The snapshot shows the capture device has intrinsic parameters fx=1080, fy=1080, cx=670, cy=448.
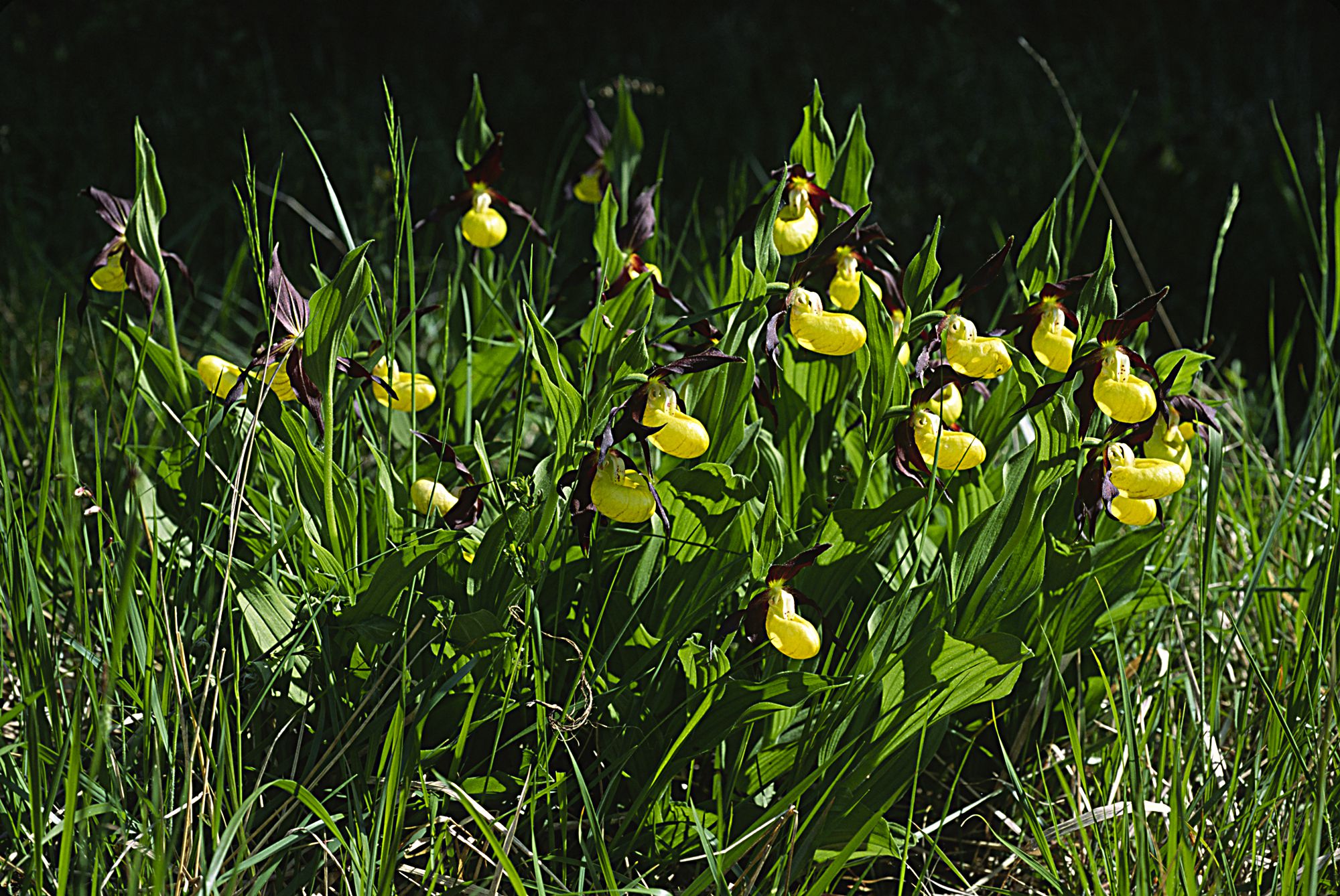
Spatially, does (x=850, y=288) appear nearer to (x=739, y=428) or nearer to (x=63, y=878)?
(x=739, y=428)

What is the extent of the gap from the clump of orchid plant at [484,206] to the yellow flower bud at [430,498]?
0.34 m

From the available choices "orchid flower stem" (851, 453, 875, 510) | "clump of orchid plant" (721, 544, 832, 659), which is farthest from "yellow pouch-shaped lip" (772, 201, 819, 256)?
"clump of orchid plant" (721, 544, 832, 659)

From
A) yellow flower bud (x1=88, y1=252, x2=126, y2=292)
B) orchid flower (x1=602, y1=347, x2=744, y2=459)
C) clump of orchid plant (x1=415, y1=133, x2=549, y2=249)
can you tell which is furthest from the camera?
clump of orchid plant (x1=415, y1=133, x2=549, y2=249)

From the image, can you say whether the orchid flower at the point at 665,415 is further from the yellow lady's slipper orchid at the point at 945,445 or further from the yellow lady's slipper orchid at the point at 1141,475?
the yellow lady's slipper orchid at the point at 1141,475

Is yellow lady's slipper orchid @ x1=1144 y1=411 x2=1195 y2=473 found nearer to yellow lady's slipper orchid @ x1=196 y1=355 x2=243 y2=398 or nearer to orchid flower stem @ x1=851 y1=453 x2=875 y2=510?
orchid flower stem @ x1=851 y1=453 x2=875 y2=510

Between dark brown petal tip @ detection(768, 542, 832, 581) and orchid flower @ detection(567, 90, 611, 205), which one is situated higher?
orchid flower @ detection(567, 90, 611, 205)

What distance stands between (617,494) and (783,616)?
0.62 ft

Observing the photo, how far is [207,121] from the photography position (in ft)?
10.4

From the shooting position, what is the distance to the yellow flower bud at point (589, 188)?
1.39 metres

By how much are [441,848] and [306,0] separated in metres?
3.71

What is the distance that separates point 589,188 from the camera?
1395 millimetres

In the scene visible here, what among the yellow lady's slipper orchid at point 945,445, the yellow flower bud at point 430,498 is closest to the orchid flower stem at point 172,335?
the yellow flower bud at point 430,498

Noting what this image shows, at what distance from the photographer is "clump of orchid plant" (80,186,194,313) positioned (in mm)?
1061

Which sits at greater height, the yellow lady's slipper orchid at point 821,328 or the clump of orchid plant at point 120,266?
the clump of orchid plant at point 120,266
